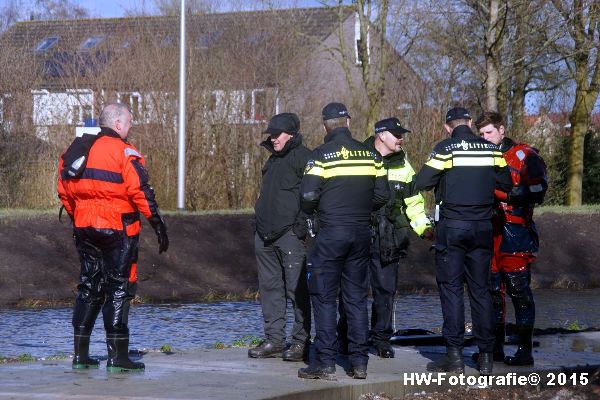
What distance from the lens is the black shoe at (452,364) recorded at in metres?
8.28

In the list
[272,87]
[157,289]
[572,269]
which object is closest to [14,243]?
[157,289]

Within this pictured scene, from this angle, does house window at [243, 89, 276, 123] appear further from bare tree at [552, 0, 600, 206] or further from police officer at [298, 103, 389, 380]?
police officer at [298, 103, 389, 380]

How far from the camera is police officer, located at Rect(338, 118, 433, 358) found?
355 inches

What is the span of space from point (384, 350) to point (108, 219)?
249 cm

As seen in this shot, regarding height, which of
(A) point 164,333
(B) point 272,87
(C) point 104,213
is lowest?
(A) point 164,333

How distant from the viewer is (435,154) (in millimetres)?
8273

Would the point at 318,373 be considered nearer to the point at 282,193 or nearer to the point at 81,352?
the point at 282,193

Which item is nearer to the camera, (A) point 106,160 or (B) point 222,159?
(A) point 106,160

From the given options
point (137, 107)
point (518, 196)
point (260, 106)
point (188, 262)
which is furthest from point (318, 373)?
point (260, 106)

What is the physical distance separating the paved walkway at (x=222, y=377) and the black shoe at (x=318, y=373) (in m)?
0.06

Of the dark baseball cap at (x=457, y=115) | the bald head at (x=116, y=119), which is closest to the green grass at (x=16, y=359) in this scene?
the bald head at (x=116, y=119)

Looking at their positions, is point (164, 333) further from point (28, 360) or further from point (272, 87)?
point (272, 87)

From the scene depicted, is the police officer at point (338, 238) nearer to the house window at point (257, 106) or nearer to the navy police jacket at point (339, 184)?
the navy police jacket at point (339, 184)

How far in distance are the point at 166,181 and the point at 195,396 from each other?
55.4 ft
